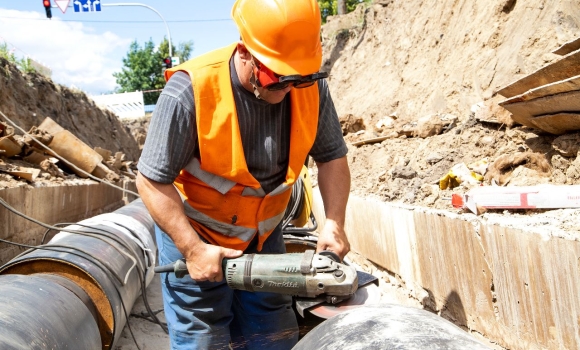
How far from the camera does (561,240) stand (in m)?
2.62

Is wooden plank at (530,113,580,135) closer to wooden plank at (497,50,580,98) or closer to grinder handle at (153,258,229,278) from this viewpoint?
wooden plank at (497,50,580,98)

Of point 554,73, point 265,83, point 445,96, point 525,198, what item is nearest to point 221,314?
point 265,83

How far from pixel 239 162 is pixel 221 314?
2.67 feet

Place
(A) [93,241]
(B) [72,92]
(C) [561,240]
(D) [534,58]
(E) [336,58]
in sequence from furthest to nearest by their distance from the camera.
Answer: (B) [72,92] → (E) [336,58] → (D) [534,58] → (A) [93,241] → (C) [561,240]

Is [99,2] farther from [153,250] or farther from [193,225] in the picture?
[193,225]

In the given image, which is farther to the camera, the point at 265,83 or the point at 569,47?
the point at 569,47

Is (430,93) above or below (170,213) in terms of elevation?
above

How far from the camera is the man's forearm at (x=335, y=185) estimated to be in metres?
2.92

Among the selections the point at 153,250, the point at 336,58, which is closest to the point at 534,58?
the point at 153,250

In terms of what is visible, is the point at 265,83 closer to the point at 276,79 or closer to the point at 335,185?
the point at 276,79

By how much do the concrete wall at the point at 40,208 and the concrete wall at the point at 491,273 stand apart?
3.45 meters

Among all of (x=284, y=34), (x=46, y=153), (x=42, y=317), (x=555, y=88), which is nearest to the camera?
(x=284, y=34)

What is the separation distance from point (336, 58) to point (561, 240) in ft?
43.4

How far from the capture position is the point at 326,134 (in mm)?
2916
